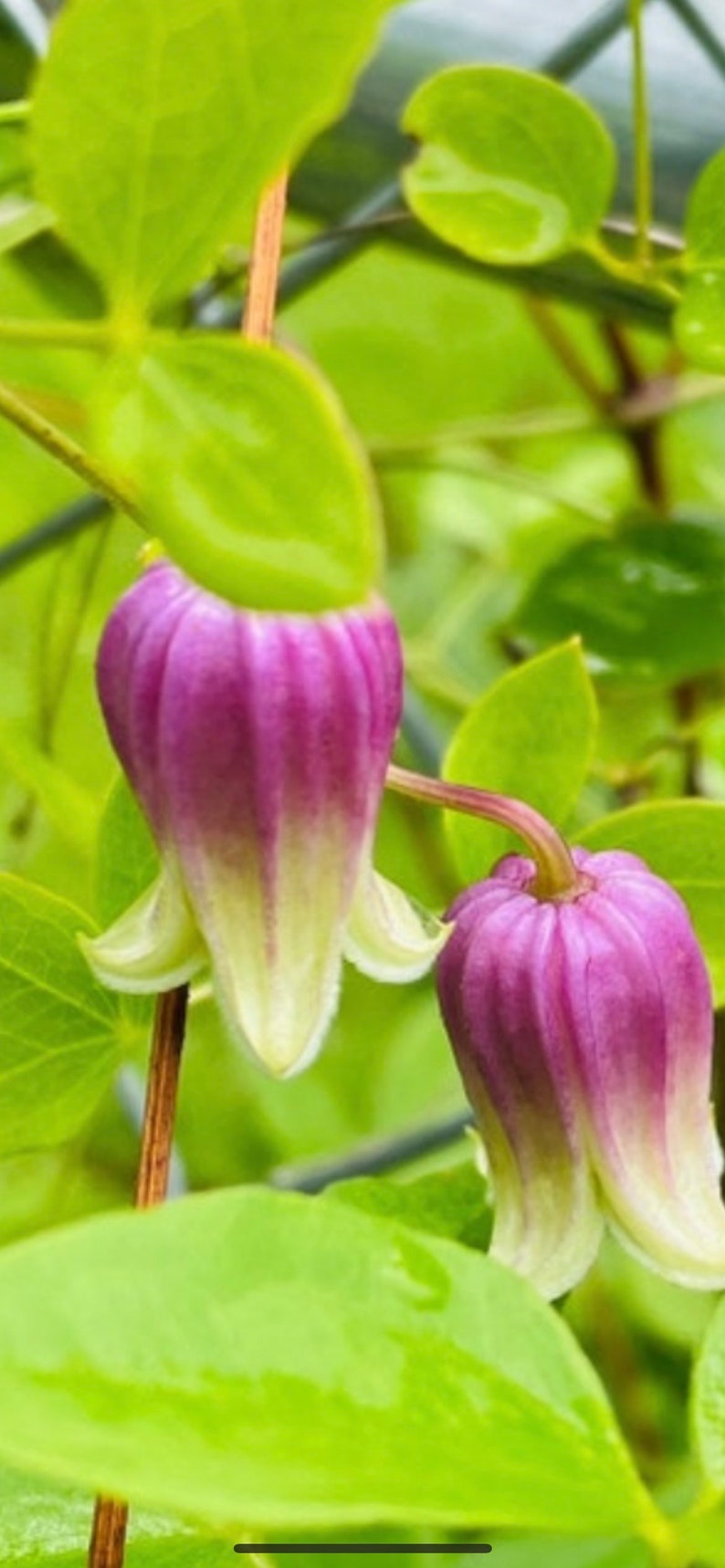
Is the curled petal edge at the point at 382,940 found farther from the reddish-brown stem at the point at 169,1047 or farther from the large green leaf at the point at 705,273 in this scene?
the large green leaf at the point at 705,273

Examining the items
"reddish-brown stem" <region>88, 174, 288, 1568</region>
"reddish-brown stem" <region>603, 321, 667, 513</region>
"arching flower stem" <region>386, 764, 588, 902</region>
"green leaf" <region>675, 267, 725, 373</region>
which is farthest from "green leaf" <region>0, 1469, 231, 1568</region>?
"reddish-brown stem" <region>603, 321, 667, 513</region>

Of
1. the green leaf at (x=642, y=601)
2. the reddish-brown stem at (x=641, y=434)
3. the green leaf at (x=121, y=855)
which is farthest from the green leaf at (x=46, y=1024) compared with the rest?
the reddish-brown stem at (x=641, y=434)

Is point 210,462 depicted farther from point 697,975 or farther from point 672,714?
point 672,714

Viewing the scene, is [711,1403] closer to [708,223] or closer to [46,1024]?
[46,1024]

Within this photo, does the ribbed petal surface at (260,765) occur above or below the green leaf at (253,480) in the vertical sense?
below

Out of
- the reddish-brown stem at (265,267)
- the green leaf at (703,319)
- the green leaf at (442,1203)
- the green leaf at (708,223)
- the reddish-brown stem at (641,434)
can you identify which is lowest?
the reddish-brown stem at (641,434)

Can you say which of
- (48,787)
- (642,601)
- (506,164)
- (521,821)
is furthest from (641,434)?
(521,821)

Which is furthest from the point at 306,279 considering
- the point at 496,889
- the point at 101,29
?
the point at 101,29
